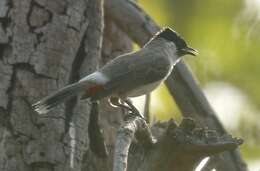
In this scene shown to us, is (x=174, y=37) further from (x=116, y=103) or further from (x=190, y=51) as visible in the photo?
(x=116, y=103)

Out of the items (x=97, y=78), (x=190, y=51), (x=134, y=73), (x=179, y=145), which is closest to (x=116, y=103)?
(x=134, y=73)

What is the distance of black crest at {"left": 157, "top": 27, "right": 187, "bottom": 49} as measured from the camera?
562 centimetres

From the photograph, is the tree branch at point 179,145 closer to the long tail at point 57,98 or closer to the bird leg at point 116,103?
the long tail at point 57,98

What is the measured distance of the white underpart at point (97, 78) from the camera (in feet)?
14.6

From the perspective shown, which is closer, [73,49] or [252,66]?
[73,49]

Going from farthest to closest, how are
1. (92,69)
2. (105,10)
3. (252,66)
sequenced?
1. (105,10)
2. (252,66)
3. (92,69)

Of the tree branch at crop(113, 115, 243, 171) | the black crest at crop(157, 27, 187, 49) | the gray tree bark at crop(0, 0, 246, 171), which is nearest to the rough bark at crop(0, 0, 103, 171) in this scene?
the gray tree bark at crop(0, 0, 246, 171)

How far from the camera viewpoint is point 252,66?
16.1 ft

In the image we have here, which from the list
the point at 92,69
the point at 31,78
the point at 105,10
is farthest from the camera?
the point at 105,10

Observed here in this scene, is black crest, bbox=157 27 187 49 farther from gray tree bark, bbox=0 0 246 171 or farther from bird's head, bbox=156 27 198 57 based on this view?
gray tree bark, bbox=0 0 246 171

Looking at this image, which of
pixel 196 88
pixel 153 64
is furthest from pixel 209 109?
pixel 153 64

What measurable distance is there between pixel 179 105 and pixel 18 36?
4.13 ft

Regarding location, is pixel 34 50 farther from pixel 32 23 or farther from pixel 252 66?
pixel 252 66

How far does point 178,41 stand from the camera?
574 centimetres
